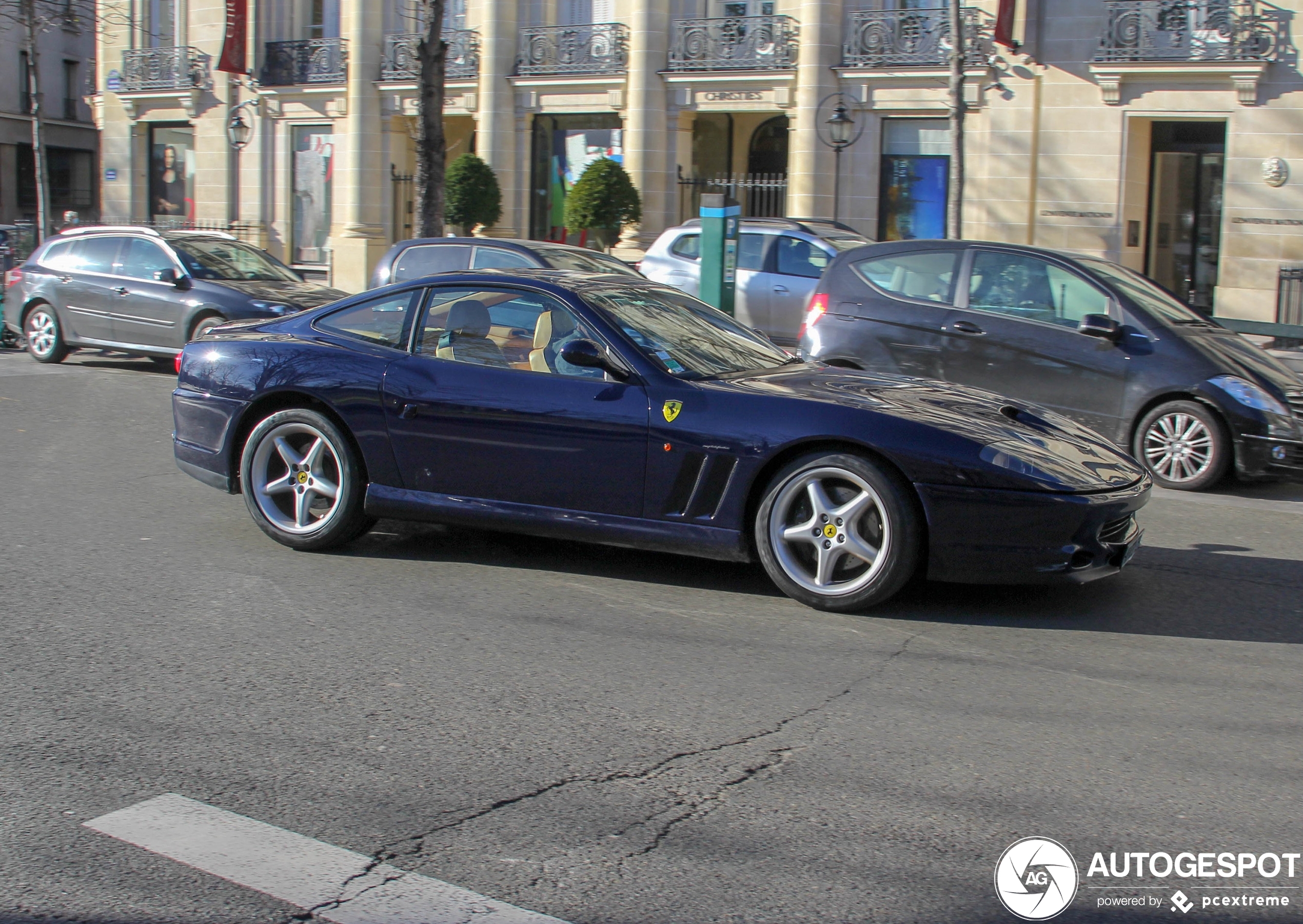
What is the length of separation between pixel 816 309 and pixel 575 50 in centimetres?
1882

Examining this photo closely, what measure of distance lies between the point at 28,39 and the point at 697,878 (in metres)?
29.5

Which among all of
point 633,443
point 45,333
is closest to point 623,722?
point 633,443

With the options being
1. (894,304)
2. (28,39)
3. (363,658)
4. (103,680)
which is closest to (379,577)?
(363,658)

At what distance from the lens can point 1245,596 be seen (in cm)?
614

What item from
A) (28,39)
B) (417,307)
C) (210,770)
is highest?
(28,39)

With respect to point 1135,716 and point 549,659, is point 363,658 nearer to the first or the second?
point 549,659

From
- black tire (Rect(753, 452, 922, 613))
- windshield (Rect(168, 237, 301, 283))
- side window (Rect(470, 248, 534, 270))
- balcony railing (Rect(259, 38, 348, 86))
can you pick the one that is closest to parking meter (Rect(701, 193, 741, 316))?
side window (Rect(470, 248, 534, 270))

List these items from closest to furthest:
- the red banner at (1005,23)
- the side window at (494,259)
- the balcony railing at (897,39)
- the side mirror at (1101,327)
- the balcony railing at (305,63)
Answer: the side mirror at (1101,327) < the side window at (494,259) < the red banner at (1005,23) < the balcony railing at (897,39) < the balcony railing at (305,63)

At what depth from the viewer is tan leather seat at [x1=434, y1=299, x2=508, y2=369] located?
6375 mm

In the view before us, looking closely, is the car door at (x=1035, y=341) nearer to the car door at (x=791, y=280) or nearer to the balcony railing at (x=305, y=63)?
the car door at (x=791, y=280)

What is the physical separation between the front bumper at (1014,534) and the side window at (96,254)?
12.3m

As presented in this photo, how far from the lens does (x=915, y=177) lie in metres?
24.5

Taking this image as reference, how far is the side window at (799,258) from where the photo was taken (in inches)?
617

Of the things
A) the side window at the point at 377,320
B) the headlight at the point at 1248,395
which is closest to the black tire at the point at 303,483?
the side window at the point at 377,320
